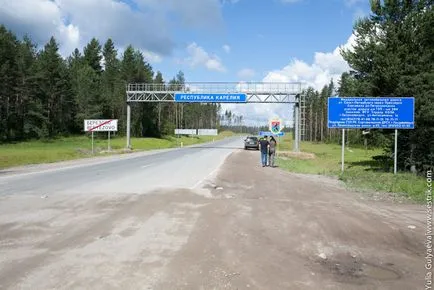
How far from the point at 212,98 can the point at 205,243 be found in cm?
4905

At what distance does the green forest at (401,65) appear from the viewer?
24.1 meters

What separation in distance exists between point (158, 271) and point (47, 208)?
591 centimetres

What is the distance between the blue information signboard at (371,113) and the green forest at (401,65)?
3.42 feet

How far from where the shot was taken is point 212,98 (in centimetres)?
5622

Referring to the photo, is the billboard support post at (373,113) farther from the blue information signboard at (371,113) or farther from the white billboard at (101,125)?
the white billboard at (101,125)

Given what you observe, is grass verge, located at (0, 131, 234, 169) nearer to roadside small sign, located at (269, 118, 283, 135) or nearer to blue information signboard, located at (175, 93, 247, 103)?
blue information signboard, located at (175, 93, 247, 103)

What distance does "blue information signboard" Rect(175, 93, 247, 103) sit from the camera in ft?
183

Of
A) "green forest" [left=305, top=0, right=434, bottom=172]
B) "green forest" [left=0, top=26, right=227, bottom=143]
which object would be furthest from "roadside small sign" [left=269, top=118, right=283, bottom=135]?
"green forest" [left=0, top=26, right=227, bottom=143]

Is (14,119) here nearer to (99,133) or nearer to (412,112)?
(99,133)

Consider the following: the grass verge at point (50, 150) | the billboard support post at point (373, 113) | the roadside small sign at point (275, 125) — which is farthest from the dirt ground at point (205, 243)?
the roadside small sign at point (275, 125)
